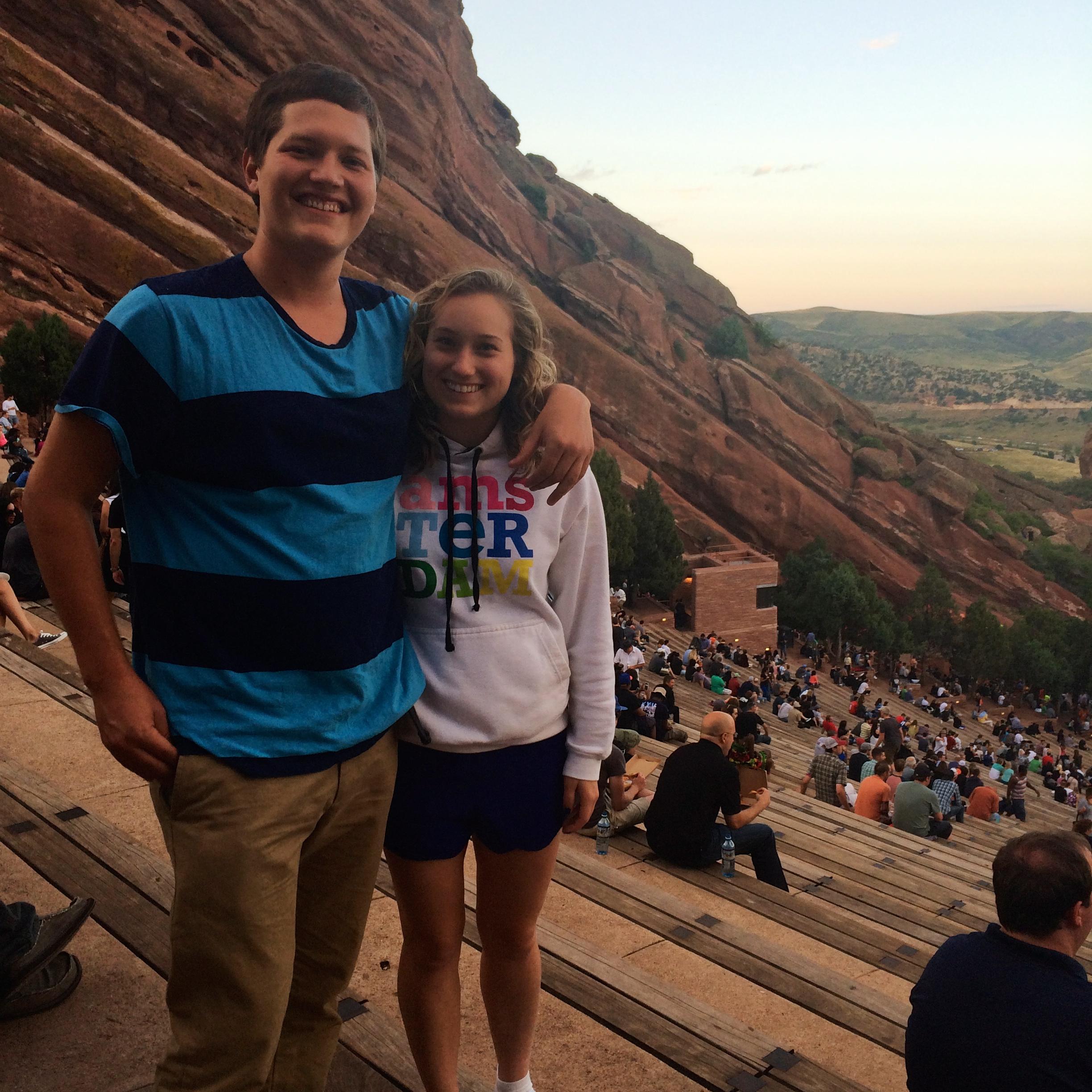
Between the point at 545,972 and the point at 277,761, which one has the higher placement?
the point at 277,761

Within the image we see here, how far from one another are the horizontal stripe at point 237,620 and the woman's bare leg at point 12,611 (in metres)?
5.34

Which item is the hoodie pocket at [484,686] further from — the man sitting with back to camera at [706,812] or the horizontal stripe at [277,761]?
the man sitting with back to camera at [706,812]

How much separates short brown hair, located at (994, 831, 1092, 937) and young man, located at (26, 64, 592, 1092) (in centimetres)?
169

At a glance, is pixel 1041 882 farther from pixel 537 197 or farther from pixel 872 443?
pixel 537 197

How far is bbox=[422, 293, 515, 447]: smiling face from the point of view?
7.03ft

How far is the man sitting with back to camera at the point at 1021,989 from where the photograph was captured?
230 cm

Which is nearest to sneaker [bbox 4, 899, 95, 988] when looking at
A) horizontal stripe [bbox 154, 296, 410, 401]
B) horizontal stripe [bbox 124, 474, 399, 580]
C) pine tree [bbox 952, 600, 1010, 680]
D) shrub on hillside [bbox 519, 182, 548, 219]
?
horizontal stripe [bbox 124, 474, 399, 580]

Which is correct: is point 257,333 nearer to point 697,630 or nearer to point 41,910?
point 41,910

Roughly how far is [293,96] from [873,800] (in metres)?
9.44

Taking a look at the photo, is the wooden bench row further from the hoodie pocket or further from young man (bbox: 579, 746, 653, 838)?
young man (bbox: 579, 746, 653, 838)

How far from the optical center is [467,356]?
2135 millimetres

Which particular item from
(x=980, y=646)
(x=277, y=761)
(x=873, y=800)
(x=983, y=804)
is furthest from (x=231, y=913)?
(x=980, y=646)

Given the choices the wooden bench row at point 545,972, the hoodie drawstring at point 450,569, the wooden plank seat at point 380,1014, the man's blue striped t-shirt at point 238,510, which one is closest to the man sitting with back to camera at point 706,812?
the wooden bench row at point 545,972

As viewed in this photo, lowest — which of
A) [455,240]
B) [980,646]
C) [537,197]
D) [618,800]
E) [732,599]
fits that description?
[980,646]
